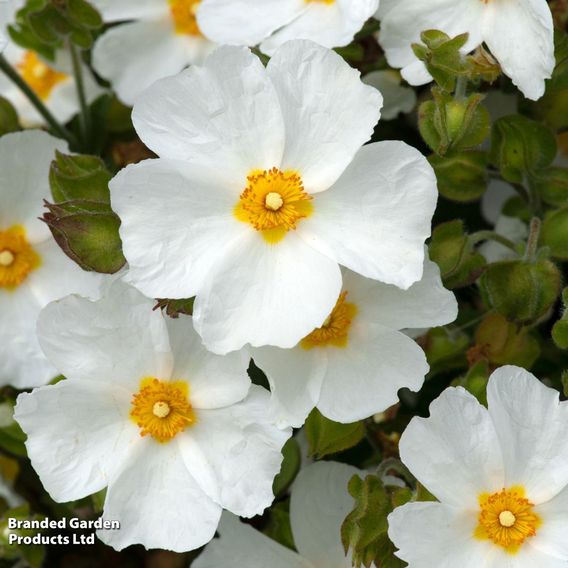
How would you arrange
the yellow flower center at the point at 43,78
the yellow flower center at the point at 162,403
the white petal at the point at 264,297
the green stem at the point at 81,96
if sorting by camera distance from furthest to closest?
the yellow flower center at the point at 43,78
the green stem at the point at 81,96
the yellow flower center at the point at 162,403
the white petal at the point at 264,297

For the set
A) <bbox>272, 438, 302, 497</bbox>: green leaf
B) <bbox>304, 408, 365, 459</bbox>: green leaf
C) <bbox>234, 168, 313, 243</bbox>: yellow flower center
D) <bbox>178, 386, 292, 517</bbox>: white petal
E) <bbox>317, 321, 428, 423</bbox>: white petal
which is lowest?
<bbox>272, 438, 302, 497</bbox>: green leaf

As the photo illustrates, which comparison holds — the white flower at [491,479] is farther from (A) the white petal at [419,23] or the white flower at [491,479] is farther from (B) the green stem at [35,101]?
(B) the green stem at [35,101]

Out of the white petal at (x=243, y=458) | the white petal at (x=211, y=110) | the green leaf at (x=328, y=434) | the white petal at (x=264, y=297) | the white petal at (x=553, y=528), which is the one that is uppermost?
the white petal at (x=211, y=110)

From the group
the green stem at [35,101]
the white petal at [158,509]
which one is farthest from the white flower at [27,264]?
the white petal at [158,509]

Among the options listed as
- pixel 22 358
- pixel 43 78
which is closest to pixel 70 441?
pixel 22 358

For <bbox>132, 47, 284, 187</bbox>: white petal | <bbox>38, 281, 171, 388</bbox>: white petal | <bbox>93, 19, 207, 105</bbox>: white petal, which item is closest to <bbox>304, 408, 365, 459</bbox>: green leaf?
<bbox>38, 281, 171, 388</bbox>: white petal

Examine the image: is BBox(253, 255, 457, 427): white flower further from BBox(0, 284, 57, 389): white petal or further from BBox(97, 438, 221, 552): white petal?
BBox(0, 284, 57, 389): white petal

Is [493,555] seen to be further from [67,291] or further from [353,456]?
[67,291]
